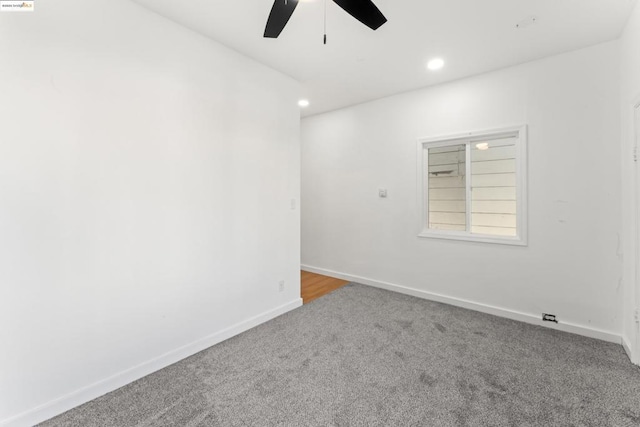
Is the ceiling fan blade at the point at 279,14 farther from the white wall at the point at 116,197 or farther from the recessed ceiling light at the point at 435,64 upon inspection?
the recessed ceiling light at the point at 435,64

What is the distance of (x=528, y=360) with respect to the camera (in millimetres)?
2289

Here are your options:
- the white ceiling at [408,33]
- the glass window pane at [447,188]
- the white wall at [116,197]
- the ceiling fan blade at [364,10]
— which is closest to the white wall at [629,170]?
the white ceiling at [408,33]

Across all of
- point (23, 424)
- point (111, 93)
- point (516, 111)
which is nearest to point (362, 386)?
point (23, 424)

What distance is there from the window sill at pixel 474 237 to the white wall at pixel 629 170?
0.77m

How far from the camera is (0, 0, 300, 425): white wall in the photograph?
64.1 inches

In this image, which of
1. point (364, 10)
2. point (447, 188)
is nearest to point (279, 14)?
point (364, 10)

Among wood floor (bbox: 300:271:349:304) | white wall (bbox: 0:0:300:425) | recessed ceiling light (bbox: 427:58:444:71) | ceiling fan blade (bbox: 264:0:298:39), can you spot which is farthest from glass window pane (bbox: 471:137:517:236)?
ceiling fan blade (bbox: 264:0:298:39)

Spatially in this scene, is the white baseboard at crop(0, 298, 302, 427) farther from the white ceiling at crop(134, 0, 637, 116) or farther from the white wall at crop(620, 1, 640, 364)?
the white wall at crop(620, 1, 640, 364)

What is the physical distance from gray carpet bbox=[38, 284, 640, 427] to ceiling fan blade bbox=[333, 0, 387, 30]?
2.34 meters

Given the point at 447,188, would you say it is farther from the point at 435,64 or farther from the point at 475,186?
the point at 435,64

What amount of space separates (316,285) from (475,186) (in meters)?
2.46

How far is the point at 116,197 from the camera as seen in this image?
1973mm

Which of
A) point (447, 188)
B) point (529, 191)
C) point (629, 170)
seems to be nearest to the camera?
point (629, 170)

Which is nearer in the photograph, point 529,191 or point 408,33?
point 408,33
